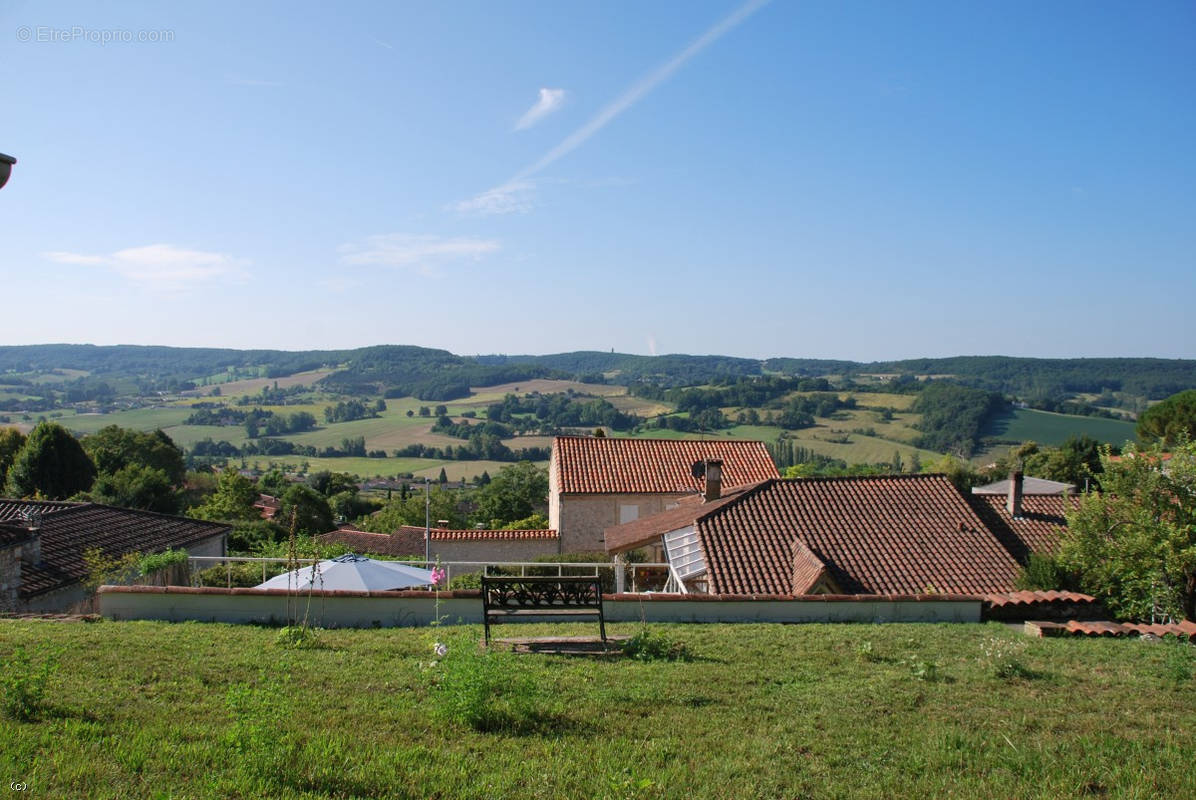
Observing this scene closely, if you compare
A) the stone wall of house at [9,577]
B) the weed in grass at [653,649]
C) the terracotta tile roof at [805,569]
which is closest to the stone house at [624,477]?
the terracotta tile roof at [805,569]

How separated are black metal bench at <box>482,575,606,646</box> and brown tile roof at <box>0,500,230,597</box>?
1151cm

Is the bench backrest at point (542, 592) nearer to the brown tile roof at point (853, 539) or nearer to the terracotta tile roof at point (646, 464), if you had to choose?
the brown tile roof at point (853, 539)

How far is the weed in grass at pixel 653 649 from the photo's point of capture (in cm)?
883

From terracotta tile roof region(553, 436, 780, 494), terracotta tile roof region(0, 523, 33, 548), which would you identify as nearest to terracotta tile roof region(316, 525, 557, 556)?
terracotta tile roof region(553, 436, 780, 494)

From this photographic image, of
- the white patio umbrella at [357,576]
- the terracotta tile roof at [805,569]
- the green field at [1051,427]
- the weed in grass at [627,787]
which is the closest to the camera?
the weed in grass at [627,787]

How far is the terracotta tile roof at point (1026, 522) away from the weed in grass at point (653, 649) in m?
13.2

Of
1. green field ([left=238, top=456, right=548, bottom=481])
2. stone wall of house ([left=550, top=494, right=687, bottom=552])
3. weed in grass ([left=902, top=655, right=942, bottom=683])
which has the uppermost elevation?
A: weed in grass ([left=902, top=655, right=942, bottom=683])

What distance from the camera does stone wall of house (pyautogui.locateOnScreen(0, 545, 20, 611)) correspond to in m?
14.9

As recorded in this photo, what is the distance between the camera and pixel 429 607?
35.7 feet

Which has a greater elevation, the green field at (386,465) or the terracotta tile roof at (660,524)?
the terracotta tile roof at (660,524)

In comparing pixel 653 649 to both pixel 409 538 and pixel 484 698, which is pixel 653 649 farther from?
pixel 409 538

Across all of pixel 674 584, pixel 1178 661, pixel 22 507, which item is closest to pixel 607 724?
pixel 1178 661

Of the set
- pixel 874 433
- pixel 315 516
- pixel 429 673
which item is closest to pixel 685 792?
pixel 429 673

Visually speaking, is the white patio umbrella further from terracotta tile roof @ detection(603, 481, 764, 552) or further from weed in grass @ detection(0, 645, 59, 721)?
terracotta tile roof @ detection(603, 481, 764, 552)
